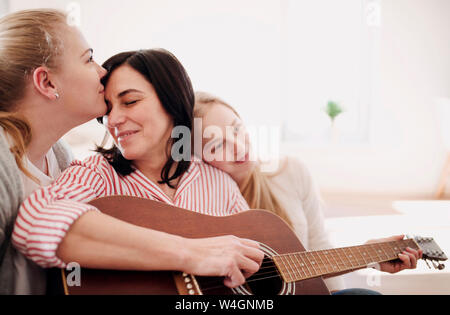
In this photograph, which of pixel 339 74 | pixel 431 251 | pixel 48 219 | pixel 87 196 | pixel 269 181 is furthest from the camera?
pixel 339 74

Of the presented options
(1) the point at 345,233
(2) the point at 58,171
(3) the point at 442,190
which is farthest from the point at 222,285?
(3) the point at 442,190

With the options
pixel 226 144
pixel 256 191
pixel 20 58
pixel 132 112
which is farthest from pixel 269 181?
pixel 20 58

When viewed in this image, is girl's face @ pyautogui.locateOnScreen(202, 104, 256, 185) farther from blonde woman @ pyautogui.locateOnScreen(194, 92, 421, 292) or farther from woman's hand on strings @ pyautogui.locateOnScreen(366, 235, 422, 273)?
woman's hand on strings @ pyautogui.locateOnScreen(366, 235, 422, 273)

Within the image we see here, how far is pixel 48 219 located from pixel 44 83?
0.29m

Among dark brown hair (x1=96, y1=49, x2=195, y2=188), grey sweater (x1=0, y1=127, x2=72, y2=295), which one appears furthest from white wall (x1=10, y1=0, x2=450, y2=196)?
grey sweater (x1=0, y1=127, x2=72, y2=295)

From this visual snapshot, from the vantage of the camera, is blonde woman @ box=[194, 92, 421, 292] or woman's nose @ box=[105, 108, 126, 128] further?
blonde woman @ box=[194, 92, 421, 292]

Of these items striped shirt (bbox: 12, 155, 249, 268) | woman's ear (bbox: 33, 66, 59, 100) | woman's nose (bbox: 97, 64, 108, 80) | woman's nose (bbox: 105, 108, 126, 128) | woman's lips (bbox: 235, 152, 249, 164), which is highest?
woman's nose (bbox: 97, 64, 108, 80)

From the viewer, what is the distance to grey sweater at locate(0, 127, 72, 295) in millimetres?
541

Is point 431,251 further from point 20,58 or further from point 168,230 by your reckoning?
point 20,58

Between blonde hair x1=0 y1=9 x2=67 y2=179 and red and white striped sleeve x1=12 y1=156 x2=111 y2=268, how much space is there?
4.0 inches

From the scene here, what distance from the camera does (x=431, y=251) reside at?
2.68 feet

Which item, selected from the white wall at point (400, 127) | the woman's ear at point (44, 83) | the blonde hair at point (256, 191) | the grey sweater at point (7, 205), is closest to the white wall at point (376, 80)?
the white wall at point (400, 127)

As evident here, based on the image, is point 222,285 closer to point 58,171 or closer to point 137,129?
point 137,129

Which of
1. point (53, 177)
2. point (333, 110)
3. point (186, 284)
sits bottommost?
point (186, 284)
